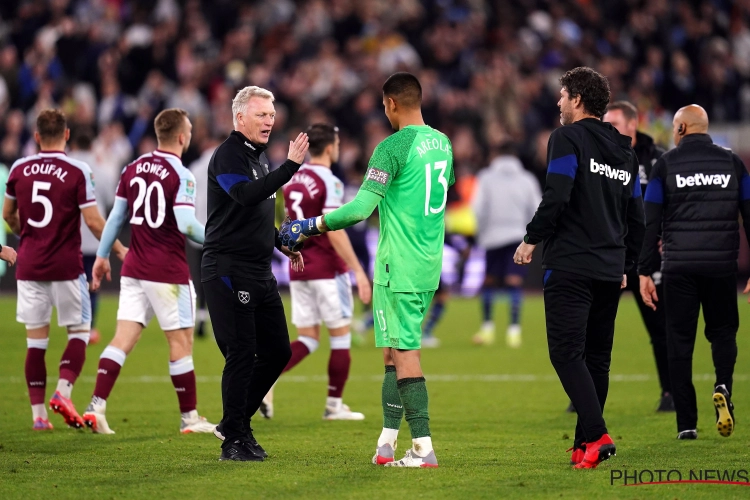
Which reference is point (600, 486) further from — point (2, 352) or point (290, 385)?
point (2, 352)

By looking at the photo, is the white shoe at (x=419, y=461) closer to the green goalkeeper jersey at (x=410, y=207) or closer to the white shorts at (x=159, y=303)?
the green goalkeeper jersey at (x=410, y=207)

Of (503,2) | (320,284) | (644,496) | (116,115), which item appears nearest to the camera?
(644,496)

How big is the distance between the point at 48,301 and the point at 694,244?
5127 mm

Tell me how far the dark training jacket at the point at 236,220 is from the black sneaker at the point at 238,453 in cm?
108

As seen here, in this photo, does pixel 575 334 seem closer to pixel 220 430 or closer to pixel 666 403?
pixel 220 430

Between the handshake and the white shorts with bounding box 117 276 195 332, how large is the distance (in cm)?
212

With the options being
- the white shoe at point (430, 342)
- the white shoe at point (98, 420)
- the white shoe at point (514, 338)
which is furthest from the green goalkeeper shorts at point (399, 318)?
the white shoe at point (514, 338)

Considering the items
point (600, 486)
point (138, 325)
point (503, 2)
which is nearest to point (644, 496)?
point (600, 486)

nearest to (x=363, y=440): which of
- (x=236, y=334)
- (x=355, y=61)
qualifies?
(x=236, y=334)

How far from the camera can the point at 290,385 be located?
480 inches

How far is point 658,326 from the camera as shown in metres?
10.1

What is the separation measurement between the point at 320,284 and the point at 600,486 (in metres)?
4.34

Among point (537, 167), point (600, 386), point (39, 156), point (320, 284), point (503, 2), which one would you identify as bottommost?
point (600, 386)

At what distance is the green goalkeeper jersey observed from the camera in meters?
6.93
